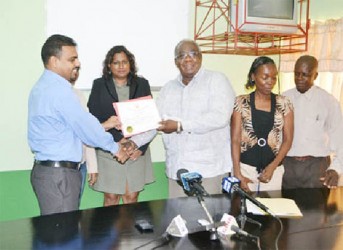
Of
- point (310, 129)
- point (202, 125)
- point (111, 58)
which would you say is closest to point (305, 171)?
→ point (310, 129)

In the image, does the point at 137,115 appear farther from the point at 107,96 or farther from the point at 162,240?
the point at 162,240

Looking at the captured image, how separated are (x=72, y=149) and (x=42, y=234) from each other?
831 millimetres

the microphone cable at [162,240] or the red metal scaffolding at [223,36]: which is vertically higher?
the red metal scaffolding at [223,36]

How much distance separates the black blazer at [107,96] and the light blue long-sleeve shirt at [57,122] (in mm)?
467

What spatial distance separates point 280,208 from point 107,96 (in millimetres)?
1476

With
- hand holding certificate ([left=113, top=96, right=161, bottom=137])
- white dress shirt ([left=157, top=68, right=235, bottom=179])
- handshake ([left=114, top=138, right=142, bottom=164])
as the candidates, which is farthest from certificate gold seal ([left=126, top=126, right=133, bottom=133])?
white dress shirt ([left=157, top=68, right=235, bottom=179])

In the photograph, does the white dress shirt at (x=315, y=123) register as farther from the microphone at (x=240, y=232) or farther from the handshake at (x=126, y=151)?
the microphone at (x=240, y=232)

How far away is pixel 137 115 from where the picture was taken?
2.85 m

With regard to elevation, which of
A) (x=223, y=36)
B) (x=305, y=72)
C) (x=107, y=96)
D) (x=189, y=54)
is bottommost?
(x=107, y=96)

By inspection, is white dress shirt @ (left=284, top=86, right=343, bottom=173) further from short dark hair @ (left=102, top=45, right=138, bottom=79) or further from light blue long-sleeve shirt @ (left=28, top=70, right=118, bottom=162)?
light blue long-sleeve shirt @ (left=28, top=70, right=118, bottom=162)

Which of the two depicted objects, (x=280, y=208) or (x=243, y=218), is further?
(x=280, y=208)

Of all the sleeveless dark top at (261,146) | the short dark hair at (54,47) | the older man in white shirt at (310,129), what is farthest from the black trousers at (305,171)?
the short dark hair at (54,47)

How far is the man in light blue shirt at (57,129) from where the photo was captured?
242 cm

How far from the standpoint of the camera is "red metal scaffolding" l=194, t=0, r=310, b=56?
3.89 m
